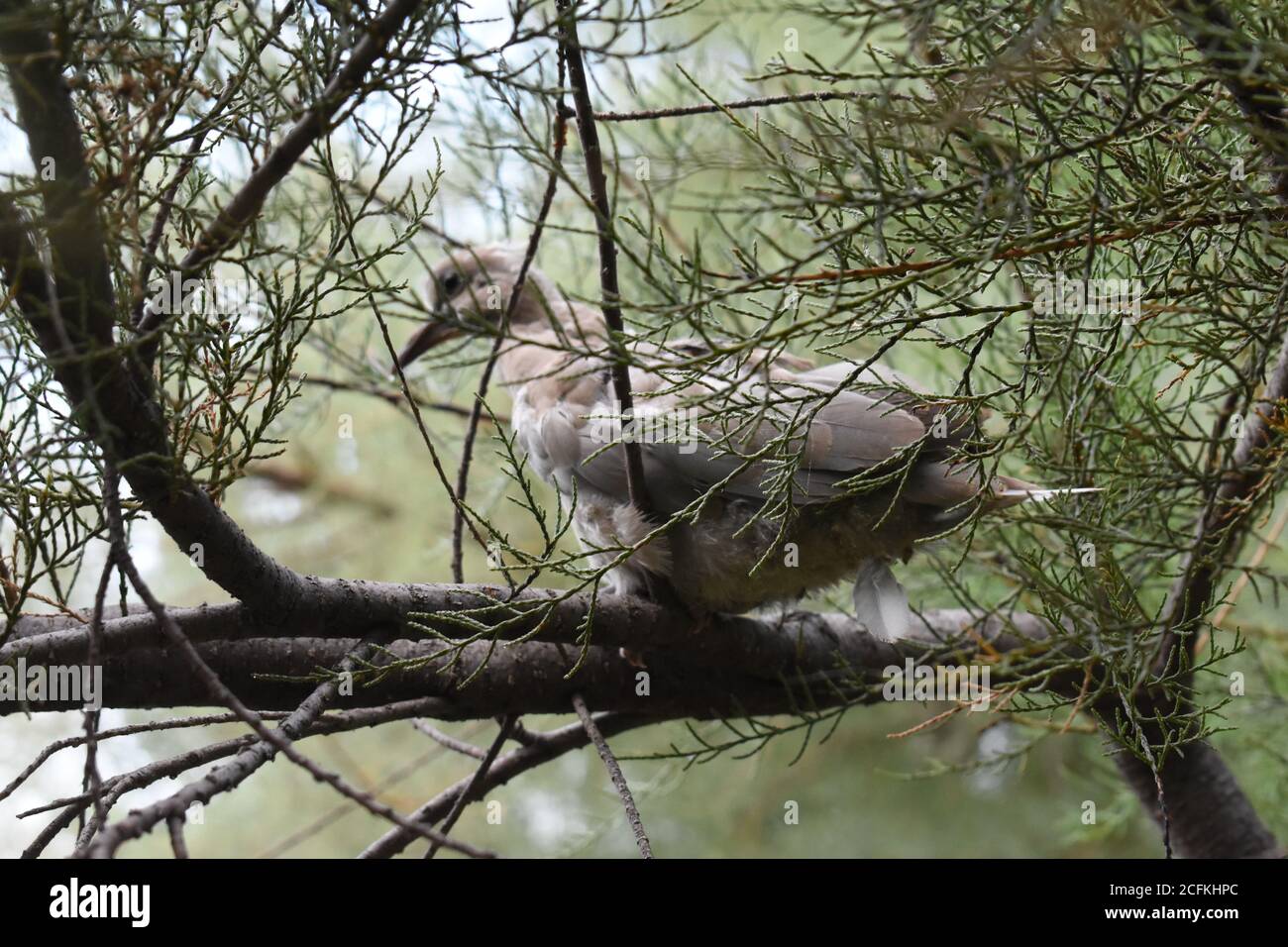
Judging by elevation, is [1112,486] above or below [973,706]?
above

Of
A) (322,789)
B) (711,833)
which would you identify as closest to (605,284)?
(711,833)

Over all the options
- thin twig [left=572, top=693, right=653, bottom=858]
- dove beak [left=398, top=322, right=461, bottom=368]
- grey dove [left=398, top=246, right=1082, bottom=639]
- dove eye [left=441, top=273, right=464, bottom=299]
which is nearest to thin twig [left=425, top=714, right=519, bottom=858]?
thin twig [left=572, top=693, right=653, bottom=858]

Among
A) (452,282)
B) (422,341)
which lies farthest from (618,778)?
(452,282)

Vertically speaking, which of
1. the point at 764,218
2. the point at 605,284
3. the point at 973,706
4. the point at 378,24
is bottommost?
the point at 973,706

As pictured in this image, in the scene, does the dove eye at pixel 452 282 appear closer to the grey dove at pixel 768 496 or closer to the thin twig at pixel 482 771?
the grey dove at pixel 768 496

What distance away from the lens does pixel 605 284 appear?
2.09m

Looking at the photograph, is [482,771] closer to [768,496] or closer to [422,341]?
[768,496]

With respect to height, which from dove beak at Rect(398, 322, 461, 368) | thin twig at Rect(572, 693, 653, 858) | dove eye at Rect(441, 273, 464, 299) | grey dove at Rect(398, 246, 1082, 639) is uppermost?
dove eye at Rect(441, 273, 464, 299)

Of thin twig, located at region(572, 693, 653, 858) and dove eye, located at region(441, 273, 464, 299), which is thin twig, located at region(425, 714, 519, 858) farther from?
dove eye, located at region(441, 273, 464, 299)

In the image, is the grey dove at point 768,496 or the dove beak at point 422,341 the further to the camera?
the dove beak at point 422,341

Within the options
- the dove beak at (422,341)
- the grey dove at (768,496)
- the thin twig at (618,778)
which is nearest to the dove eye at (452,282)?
the dove beak at (422,341)
